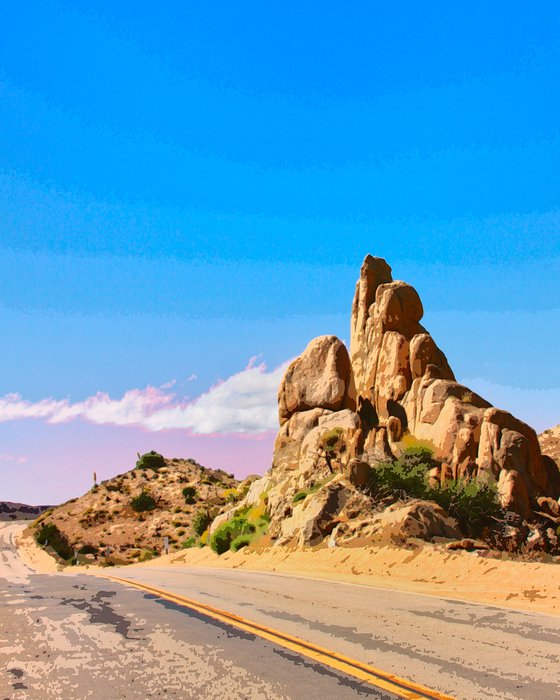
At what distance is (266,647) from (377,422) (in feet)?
104

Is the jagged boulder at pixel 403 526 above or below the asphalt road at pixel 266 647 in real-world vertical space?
above

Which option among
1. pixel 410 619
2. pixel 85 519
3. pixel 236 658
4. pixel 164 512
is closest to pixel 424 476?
pixel 410 619

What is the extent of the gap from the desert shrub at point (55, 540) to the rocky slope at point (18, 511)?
70804 millimetres

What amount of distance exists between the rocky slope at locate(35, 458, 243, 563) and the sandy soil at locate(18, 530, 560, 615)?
45.8 meters

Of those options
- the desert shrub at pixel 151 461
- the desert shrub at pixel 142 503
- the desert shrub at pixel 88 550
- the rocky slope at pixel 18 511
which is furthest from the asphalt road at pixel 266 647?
the rocky slope at pixel 18 511

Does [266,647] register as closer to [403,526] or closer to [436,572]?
[436,572]

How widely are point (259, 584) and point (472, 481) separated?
14.7 metres

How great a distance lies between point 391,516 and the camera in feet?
90.1

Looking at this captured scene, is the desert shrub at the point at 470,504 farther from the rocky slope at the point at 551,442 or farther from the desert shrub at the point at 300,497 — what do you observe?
the rocky slope at the point at 551,442

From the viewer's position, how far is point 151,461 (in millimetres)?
115688

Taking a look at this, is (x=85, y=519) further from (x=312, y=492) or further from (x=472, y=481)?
(x=472, y=481)

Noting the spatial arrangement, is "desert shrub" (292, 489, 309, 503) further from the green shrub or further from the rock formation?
the green shrub

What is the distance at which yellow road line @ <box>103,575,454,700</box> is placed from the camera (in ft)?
23.6

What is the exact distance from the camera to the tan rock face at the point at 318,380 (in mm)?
45062
